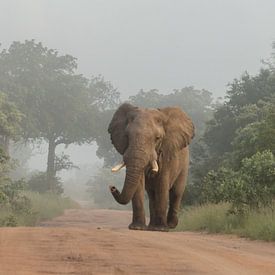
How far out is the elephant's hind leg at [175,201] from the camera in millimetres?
14297

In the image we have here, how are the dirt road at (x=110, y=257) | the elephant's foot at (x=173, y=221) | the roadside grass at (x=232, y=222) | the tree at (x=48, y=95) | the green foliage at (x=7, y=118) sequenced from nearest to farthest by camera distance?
the dirt road at (x=110, y=257) < the roadside grass at (x=232, y=222) < the elephant's foot at (x=173, y=221) < the green foliage at (x=7, y=118) < the tree at (x=48, y=95)

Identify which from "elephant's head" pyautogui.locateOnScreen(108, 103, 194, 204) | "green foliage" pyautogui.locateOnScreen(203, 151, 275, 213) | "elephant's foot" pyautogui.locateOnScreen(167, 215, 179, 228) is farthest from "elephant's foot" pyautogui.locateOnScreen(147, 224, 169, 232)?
"elephant's foot" pyautogui.locateOnScreen(167, 215, 179, 228)

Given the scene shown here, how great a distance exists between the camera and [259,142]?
16.2 metres

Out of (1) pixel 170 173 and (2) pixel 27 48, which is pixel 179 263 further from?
(2) pixel 27 48

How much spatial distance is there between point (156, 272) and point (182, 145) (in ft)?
27.4

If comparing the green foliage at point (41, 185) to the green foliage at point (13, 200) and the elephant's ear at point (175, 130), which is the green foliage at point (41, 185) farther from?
the elephant's ear at point (175, 130)

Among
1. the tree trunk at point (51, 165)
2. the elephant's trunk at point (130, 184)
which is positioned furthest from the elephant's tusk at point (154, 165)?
the tree trunk at point (51, 165)

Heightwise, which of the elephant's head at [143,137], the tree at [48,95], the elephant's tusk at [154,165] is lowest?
the elephant's tusk at [154,165]

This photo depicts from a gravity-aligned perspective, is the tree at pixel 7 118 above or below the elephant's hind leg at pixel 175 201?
above

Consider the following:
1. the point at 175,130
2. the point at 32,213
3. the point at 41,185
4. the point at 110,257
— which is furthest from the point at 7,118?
the point at 110,257

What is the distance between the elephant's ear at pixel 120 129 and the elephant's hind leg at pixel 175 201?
2.64m

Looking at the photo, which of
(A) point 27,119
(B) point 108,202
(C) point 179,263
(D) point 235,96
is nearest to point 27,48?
(A) point 27,119

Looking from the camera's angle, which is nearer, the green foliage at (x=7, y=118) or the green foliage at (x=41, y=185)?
the green foliage at (x=7, y=118)

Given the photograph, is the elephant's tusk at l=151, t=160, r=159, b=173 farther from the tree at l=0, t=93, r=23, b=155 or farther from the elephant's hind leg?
the tree at l=0, t=93, r=23, b=155
